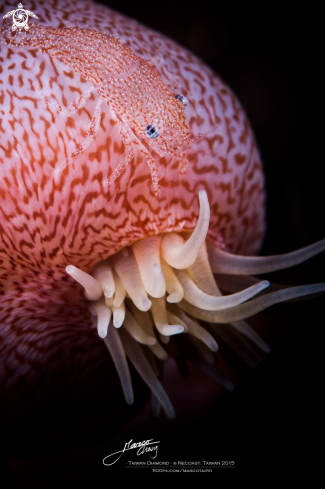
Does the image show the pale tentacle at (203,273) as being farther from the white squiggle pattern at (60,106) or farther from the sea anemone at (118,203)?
the white squiggle pattern at (60,106)

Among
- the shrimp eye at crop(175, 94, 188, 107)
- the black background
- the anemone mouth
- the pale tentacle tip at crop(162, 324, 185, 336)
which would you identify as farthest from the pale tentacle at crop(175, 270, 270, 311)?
the shrimp eye at crop(175, 94, 188, 107)

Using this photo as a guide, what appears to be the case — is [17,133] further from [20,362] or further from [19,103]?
[20,362]

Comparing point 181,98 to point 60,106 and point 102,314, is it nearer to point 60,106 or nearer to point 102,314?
point 60,106

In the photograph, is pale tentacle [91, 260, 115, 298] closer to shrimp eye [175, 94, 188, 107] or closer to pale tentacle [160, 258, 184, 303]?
pale tentacle [160, 258, 184, 303]

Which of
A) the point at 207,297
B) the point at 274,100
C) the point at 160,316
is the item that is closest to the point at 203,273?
the point at 207,297

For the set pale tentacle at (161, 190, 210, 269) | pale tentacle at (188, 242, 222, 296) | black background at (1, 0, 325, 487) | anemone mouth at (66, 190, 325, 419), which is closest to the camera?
pale tentacle at (161, 190, 210, 269)

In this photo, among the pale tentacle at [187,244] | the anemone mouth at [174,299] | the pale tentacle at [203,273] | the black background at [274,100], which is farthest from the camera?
the black background at [274,100]

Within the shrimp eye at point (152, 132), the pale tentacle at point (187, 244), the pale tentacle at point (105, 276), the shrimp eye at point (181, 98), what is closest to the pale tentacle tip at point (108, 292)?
the pale tentacle at point (105, 276)
